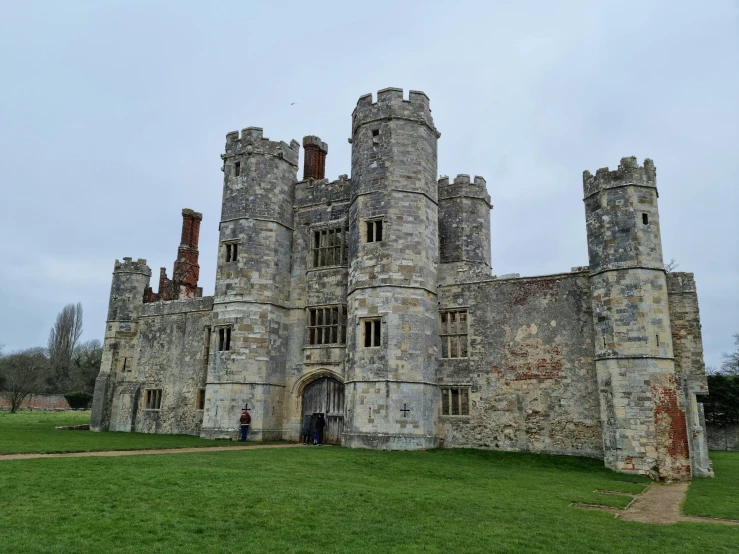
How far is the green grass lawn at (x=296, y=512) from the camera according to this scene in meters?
8.07

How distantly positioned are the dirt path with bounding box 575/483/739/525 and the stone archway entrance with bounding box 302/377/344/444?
41.5 ft

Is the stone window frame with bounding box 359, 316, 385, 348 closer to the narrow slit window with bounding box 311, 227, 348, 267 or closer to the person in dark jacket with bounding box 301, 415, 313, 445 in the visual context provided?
the narrow slit window with bounding box 311, 227, 348, 267

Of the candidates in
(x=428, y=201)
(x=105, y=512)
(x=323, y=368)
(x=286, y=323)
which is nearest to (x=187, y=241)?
(x=286, y=323)

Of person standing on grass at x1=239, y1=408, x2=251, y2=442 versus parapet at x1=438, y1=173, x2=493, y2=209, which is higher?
parapet at x1=438, y1=173, x2=493, y2=209

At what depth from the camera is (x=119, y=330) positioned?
32.4 meters

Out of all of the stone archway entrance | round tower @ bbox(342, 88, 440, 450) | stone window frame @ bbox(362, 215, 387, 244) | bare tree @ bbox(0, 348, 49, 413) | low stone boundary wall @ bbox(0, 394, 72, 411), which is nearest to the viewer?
round tower @ bbox(342, 88, 440, 450)

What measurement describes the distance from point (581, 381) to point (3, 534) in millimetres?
17653

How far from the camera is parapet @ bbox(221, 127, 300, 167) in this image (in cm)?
2731

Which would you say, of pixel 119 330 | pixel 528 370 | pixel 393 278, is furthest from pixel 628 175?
pixel 119 330

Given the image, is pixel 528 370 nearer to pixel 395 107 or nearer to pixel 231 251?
pixel 395 107

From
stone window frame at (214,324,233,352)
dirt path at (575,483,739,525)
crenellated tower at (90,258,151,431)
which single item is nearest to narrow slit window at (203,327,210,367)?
stone window frame at (214,324,233,352)

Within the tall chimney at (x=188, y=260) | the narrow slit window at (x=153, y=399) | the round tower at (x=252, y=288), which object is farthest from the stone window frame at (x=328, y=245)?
the narrow slit window at (x=153, y=399)

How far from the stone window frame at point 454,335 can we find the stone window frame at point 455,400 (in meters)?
1.20

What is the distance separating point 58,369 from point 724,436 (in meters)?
72.9
